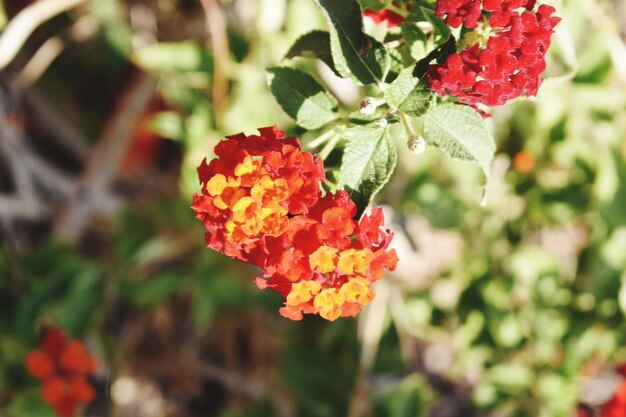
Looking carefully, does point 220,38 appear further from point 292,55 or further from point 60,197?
point 60,197

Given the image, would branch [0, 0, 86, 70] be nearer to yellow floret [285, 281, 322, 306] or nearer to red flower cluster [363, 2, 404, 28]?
red flower cluster [363, 2, 404, 28]

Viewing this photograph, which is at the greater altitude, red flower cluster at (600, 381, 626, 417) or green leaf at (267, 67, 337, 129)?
green leaf at (267, 67, 337, 129)

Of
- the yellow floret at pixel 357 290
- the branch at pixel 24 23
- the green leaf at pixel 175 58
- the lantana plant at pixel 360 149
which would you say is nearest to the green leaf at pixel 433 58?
the lantana plant at pixel 360 149

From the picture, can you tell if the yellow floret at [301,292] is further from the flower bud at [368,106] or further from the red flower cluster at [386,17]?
the red flower cluster at [386,17]

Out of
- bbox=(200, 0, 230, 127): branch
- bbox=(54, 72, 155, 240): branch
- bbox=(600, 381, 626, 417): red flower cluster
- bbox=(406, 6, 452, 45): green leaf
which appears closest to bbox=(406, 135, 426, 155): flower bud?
bbox=(406, 6, 452, 45): green leaf

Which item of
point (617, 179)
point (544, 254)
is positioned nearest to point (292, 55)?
point (617, 179)
